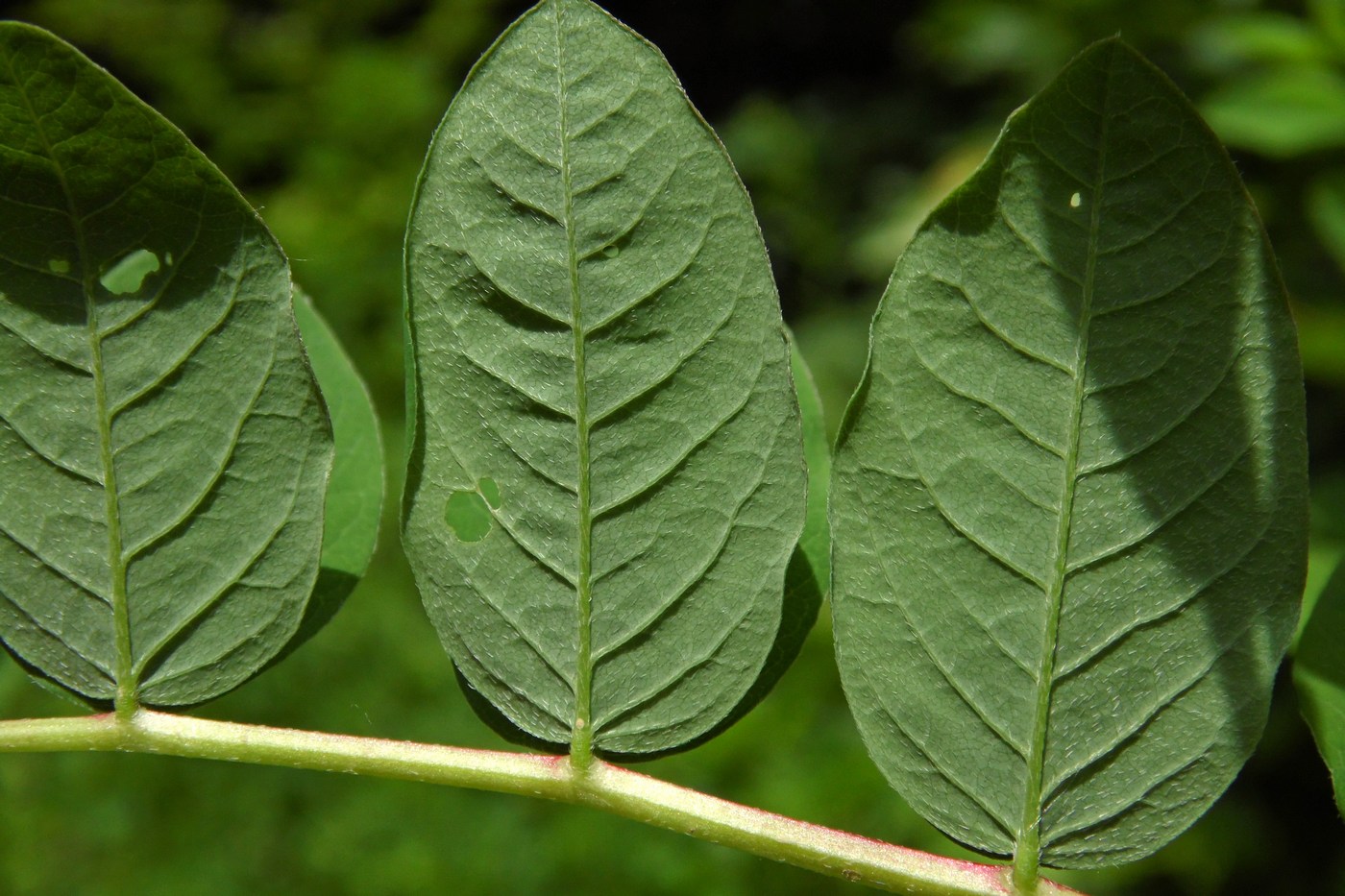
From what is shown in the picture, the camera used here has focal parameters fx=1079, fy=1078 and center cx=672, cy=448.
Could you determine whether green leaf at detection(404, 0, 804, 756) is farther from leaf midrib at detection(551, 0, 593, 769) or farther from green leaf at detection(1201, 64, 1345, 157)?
green leaf at detection(1201, 64, 1345, 157)

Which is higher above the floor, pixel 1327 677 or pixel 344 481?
pixel 344 481

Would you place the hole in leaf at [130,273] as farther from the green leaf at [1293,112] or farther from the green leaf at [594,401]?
the green leaf at [1293,112]

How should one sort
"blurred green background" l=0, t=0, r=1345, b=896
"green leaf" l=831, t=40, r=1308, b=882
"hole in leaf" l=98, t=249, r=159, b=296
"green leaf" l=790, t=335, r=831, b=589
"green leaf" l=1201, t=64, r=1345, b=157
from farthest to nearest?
"blurred green background" l=0, t=0, r=1345, b=896 → "green leaf" l=1201, t=64, r=1345, b=157 → "green leaf" l=790, t=335, r=831, b=589 → "hole in leaf" l=98, t=249, r=159, b=296 → "green leaf" l=831, t=40, r=1308, b=882

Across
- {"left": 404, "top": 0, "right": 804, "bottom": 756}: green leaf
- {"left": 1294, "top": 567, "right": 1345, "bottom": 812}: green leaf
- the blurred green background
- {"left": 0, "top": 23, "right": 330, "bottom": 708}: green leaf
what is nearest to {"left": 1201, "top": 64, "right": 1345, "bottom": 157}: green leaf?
the blurred green background

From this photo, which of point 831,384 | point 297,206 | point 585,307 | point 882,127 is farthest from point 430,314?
point 882,127

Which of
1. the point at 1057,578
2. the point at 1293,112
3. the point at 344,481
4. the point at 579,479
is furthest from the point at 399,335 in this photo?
the point at 1057,578

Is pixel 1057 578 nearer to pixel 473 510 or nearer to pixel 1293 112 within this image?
pixel 473 510

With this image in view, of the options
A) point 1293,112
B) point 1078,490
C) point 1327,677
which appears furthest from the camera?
point 1293,112

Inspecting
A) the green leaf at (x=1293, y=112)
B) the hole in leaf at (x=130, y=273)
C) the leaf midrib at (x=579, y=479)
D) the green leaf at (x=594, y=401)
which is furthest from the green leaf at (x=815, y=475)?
the green leaf at (x=1293, y=112)
